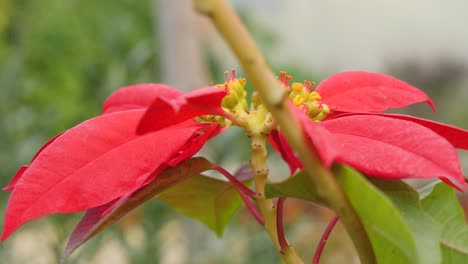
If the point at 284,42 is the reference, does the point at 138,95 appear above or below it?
above

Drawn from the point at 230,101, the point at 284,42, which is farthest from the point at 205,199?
the point at 284,42

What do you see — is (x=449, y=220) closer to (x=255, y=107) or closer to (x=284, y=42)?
(x=255, y=107)

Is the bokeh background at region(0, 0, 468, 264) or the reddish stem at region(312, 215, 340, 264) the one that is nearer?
the reddish stem at region(312, 215, 340, 264)

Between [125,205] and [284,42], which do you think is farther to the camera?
[284,42]

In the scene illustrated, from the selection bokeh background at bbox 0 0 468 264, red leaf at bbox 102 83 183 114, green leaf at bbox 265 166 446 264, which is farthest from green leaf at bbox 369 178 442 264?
bokeh background at bbox 0 0 468 264

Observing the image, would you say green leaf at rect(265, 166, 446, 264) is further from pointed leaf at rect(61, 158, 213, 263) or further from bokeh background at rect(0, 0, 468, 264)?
bokeh background at rect(0, 0, 468, 264)

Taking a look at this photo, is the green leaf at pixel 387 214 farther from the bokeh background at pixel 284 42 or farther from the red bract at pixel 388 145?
the bokeh background at pixel 284 42
